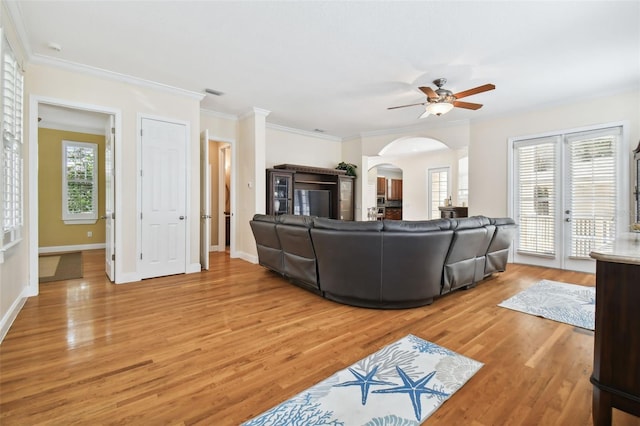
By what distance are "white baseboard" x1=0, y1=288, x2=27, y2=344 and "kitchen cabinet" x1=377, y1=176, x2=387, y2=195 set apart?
402 inches

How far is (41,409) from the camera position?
5.26ft

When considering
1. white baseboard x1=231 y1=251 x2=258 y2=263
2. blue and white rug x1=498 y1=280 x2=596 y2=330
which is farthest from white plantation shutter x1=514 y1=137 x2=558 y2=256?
white baseboard x1=231 y1=251 x2=258 y2=263

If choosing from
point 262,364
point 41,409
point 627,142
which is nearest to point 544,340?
point 262,364

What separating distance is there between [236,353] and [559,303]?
11.3ft

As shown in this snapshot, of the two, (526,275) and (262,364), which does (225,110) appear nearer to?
(262,364)

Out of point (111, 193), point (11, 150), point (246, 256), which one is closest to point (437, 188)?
point (246, 256)

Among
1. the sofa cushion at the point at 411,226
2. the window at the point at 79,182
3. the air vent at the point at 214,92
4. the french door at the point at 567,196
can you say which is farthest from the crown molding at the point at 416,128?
→ the window at the point at 79,182

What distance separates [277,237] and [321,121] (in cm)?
323

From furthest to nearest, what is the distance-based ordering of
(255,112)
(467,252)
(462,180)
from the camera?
(462,180) < (255,112) < (467,252)

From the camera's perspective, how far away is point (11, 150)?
2.82m

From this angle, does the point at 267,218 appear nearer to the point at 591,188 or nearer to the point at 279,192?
the point at 279,192

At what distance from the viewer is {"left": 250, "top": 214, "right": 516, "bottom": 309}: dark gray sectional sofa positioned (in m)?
2.94

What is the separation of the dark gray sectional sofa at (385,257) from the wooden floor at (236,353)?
17cm

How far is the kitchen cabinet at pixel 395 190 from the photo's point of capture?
12.1 metres
